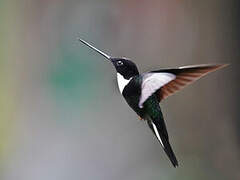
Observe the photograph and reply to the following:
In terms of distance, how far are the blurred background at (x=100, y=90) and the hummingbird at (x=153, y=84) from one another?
109mm

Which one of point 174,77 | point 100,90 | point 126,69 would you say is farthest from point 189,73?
point 100,90

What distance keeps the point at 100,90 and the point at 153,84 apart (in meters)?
0.41

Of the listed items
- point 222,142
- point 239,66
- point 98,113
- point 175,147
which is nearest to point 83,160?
point 98,113

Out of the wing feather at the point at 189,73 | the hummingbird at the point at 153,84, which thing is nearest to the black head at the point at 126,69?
the hummingbird at the point at 153,84

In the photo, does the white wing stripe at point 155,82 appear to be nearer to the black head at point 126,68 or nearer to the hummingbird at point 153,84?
the hummingbird at point 153,84

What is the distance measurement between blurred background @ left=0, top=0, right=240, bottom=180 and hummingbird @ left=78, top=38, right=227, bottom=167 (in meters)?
0.11

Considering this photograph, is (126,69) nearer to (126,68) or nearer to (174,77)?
(126,68)

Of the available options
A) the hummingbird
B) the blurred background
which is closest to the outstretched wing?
the hummingbird

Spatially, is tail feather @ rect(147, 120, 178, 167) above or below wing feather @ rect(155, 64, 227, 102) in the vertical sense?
below

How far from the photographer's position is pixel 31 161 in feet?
3.35

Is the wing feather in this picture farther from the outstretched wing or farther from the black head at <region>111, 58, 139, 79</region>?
the black head at <region>111, 58, 139, 79</region>

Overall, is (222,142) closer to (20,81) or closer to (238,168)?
(238,168)

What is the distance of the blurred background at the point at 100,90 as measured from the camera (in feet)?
3.31

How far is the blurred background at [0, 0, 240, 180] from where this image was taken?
1.01 meters
